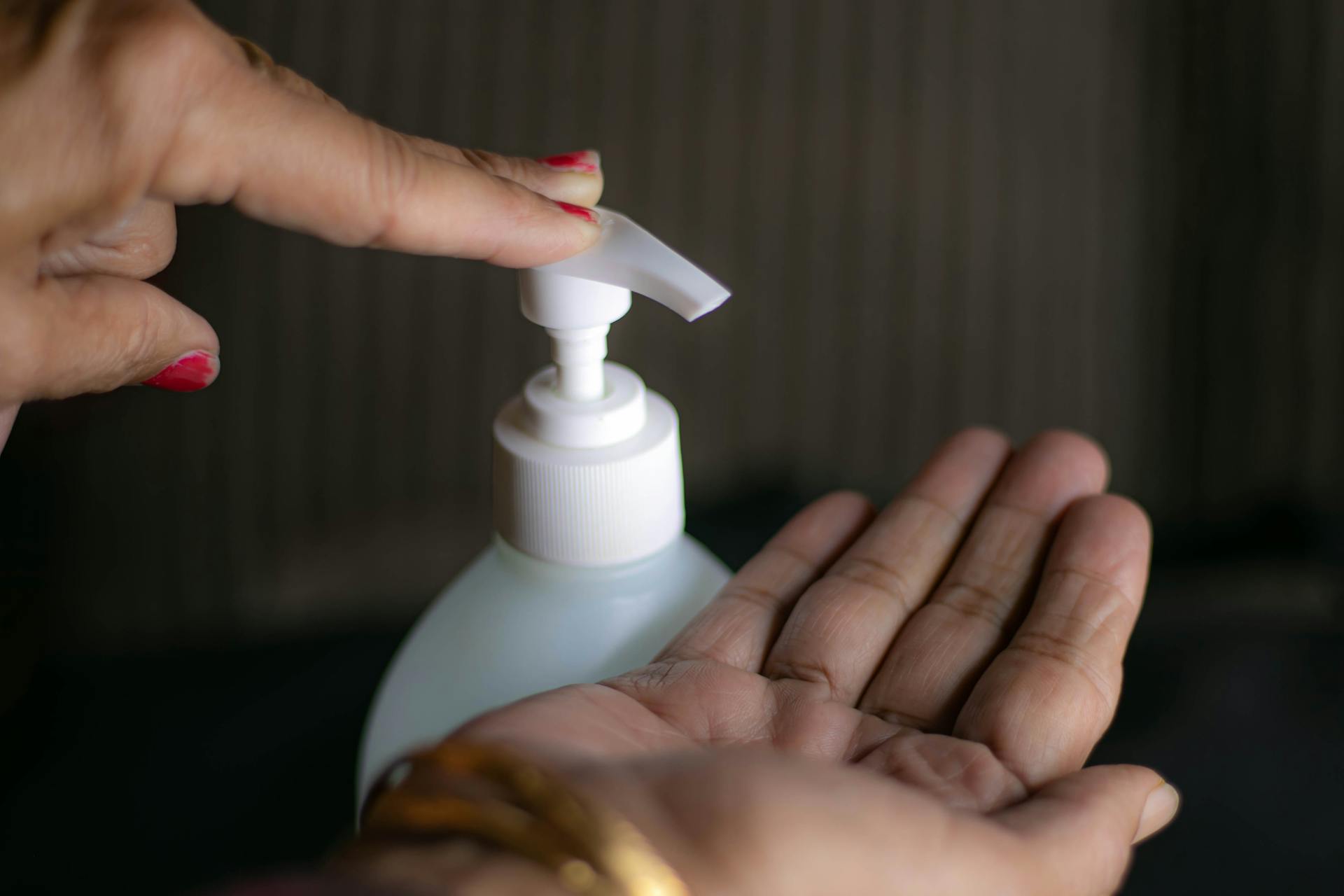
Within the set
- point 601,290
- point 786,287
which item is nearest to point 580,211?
point 601,290

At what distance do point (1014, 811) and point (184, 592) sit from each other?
0.70m

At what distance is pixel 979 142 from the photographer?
828 millimetres

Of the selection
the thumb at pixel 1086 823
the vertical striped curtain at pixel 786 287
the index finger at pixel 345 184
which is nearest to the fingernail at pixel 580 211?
the index finger at pixel 345 184

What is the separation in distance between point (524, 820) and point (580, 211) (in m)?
0.22

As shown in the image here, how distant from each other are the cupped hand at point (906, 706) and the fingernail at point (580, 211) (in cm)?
17

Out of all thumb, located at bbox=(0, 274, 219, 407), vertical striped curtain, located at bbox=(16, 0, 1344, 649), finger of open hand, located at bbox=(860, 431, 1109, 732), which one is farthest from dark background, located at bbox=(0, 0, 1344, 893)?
thumb, located at bbox=(0, 274, 219, 407)

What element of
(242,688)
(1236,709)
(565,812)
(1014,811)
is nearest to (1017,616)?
(1014,811)

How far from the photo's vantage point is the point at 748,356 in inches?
34.4

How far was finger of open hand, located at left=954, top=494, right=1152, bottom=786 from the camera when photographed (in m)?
0.40

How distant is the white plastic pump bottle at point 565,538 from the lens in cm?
43

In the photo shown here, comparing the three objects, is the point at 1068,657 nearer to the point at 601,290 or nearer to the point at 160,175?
the point at 601,290

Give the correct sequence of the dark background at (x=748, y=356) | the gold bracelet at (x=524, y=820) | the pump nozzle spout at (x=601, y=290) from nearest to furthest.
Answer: the gold bracelet at (x=524, y=820)
the pump nozzle spout at (x=601, y=290)
the dark background at (x=748, y=356)

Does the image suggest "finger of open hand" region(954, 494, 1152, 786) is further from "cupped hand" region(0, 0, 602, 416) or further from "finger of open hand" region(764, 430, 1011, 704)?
"cupped hand" region(0, 0, 602, 416)

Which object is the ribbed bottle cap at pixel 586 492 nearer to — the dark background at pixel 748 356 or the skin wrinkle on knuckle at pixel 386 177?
the skin wrinkle on knuckle at pixel 386 177
